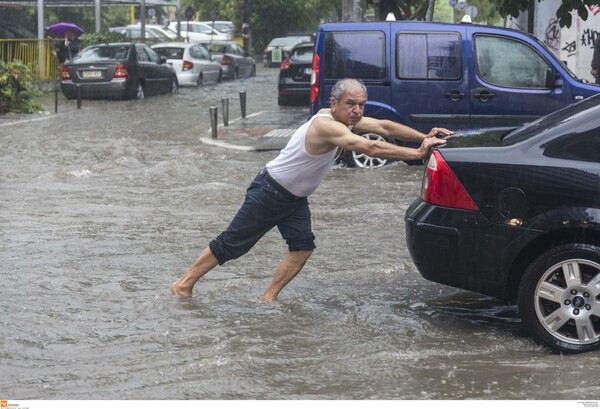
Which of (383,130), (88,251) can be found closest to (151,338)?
(383,130)

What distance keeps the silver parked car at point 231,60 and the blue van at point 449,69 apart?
977 inches

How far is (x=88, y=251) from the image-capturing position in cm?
997

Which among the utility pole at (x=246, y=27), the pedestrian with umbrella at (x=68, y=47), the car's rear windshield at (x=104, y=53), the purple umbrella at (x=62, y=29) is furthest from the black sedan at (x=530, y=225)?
the utility pole at (x=246, y=27)

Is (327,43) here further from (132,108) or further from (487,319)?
(132,108)

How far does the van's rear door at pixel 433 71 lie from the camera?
14.8 meters

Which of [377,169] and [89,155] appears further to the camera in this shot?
[89,155]

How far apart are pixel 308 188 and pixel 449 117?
739cm

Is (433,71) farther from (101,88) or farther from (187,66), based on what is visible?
(187,66)

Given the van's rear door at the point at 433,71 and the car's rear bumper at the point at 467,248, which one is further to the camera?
the van's rear door at the point at 433,71

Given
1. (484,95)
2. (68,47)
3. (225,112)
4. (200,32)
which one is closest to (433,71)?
(484,95)

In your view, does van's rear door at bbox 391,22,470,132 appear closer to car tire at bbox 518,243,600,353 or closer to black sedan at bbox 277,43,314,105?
car tire at bbox 518,243,600,353

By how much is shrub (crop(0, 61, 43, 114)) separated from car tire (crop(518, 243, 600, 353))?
62.3 feet

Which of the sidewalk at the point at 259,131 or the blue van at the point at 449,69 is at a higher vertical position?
the blue van at the point at 449,69

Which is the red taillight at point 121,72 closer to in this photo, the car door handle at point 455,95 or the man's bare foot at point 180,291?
the car door handle at point 455,95
